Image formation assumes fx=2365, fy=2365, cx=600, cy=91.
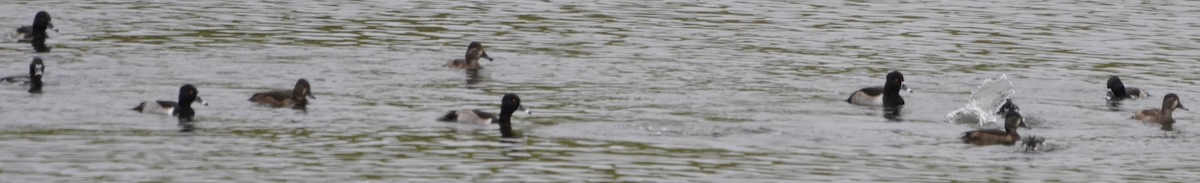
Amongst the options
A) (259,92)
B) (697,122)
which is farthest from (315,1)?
(697,122)

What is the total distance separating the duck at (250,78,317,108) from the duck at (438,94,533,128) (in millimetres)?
2178

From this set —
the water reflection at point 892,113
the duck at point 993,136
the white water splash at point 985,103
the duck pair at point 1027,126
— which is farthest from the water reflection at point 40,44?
the duck at point 993,136

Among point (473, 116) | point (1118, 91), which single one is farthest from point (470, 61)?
point (1118, 91)

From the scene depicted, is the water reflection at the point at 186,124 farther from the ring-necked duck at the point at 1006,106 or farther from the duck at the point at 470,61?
the ring-necked duck at the point at 1006,106

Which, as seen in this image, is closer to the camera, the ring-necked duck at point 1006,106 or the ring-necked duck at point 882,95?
the ring-necked duck at point 1006,106

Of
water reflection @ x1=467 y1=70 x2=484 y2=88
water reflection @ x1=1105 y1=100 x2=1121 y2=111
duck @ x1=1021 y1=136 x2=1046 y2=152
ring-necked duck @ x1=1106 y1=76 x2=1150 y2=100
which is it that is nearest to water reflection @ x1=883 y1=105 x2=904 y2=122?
water reflection @ x1=1105 y1=100 x2=1121 y2=111

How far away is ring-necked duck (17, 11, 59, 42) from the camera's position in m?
36.7

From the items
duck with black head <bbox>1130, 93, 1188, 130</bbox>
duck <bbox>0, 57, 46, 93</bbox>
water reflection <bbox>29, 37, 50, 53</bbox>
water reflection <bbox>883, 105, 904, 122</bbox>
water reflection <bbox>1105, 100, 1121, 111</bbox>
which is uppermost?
duck <bbox>0, 57, 46, 93</bbox>

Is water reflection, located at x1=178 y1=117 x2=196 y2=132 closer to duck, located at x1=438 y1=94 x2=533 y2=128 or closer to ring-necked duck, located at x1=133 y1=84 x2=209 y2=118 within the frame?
ring-necked duck, located at x1=133 y1=84 x2=209 y2=118

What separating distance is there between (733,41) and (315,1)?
35.3 ft

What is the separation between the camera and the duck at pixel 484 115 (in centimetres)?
2552

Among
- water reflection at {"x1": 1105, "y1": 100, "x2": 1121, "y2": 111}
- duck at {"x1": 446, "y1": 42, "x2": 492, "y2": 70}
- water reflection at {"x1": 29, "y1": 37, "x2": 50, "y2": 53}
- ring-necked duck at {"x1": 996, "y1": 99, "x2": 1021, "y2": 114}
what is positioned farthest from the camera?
water reflection at {"x1": 29, "y1": 37, "x2": 50, "y2": 53}

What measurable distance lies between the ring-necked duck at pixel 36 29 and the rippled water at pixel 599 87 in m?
0.39

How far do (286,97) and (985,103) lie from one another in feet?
29.1
